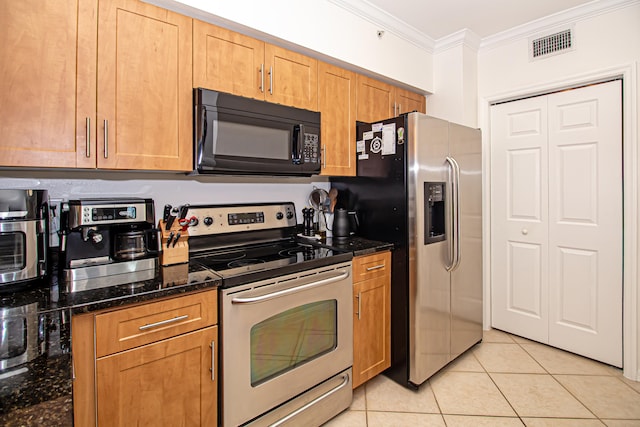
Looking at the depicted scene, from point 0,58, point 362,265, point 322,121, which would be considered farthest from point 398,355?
point 0,58

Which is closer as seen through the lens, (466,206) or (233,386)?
(233,386)

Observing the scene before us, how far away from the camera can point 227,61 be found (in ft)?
5.85

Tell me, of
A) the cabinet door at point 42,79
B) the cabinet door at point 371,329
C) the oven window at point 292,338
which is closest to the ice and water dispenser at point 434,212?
the cabinet door at point 371,329

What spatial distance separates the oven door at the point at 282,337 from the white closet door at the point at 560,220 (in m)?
1.75

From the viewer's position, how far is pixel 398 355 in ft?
7.36

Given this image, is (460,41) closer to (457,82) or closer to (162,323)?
(457,82)

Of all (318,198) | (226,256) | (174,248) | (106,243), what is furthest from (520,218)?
(106,243)

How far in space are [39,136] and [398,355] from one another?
2.20 m

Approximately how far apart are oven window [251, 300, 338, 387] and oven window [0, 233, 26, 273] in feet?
3.05

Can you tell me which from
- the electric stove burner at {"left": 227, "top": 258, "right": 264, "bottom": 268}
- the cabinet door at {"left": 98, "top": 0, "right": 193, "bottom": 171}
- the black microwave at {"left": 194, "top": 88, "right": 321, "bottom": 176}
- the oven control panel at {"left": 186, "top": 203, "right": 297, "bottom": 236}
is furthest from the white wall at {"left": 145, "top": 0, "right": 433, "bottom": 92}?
the electric stove burner at {"left": 227, "top": 258, "right": 264, "bottom": 268}

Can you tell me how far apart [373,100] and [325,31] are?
61 centimetres

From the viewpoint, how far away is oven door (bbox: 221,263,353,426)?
150cm

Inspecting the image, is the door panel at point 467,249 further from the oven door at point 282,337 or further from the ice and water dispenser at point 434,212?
the oven door at point 282,337

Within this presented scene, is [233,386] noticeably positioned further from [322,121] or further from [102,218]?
[322,121]
